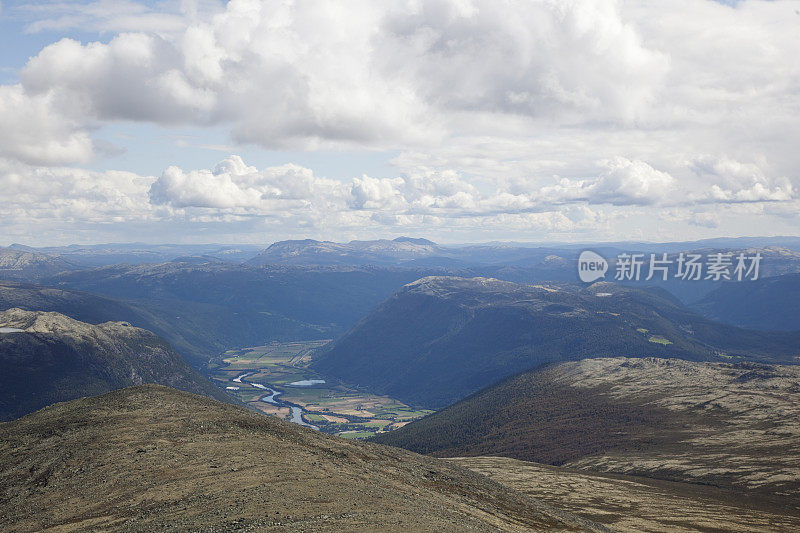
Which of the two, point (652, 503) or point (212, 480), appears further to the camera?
point (652, 503)

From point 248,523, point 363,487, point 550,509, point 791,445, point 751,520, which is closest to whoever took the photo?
point 248,523

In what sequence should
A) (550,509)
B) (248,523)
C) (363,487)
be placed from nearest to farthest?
(248,523) → (363,487) → (550,509)

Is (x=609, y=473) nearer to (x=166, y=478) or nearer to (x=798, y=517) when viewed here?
(x=798, y=517)

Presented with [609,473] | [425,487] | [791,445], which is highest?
[425,487]

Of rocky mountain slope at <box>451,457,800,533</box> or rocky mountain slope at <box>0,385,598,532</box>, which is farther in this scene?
rocky mountain slope at <box>451,457,800,533</box>

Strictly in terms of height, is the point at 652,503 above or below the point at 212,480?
below

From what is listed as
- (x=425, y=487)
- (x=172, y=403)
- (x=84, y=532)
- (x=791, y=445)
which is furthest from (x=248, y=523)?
(x=791, y=445)

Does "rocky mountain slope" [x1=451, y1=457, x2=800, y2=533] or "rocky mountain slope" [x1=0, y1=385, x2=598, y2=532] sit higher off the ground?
"rocky mountain slope" [x1=0, y1=385, x2=598, y2=532]

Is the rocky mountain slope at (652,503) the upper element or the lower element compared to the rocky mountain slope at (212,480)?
lower
